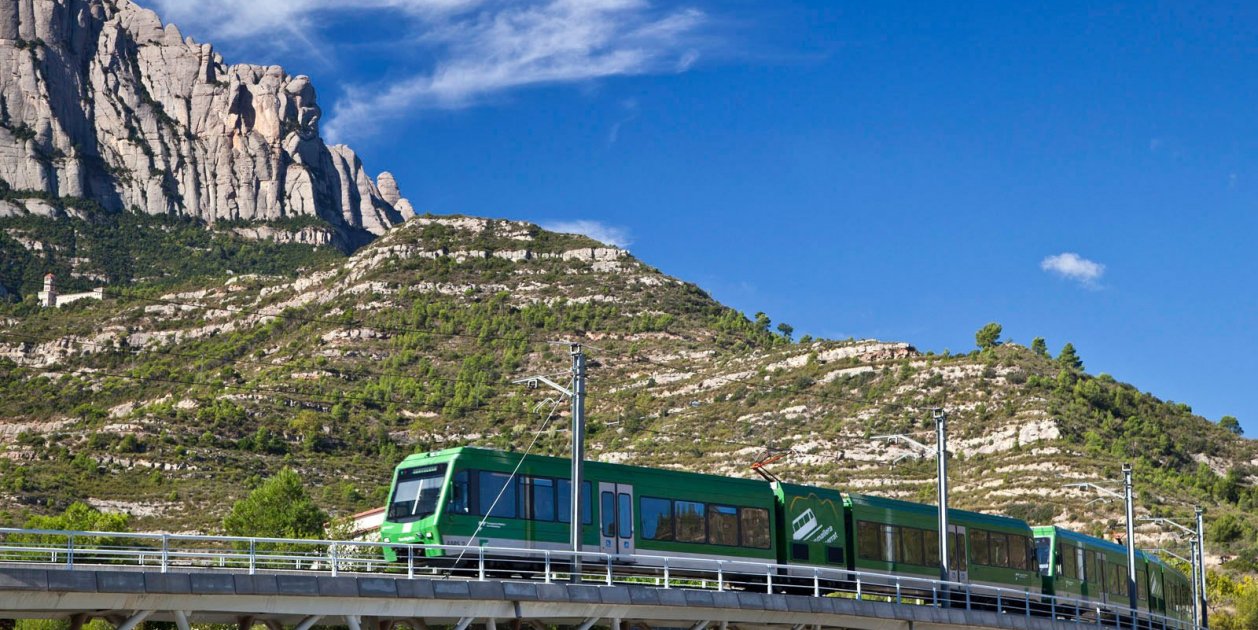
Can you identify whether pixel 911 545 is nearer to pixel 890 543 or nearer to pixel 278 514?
pixel 890 543

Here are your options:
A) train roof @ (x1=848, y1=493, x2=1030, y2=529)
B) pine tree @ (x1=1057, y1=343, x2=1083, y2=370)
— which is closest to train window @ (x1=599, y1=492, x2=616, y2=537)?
train roof @ (x1=848, y1=493, x2=1030, y2=529)

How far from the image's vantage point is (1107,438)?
111m

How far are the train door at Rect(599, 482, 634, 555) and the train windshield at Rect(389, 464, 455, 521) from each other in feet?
14.2

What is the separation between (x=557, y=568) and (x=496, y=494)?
Result: 130 inches

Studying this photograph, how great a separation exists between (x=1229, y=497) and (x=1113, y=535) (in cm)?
2550

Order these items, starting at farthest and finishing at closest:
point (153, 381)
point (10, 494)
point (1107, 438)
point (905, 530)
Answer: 1. point (153, 381)
2. point (1107, 438)
3. point (10, 494)
4. point (905, 530)

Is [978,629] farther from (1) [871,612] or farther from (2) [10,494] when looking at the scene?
(2) [10,494]

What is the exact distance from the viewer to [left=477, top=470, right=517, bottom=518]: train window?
35.4 metres

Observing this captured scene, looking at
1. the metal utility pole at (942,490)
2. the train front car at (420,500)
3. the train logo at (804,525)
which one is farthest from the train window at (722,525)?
the train front car at (420,500)

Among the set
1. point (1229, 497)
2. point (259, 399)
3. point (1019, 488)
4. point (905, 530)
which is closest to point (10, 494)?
point (259, 399)

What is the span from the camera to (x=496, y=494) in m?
35.7

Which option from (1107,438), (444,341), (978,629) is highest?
(444,341)

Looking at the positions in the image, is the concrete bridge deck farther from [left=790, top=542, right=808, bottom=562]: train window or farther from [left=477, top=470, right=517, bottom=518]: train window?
[left=790, top=542, right=808, bottom=562]: train window

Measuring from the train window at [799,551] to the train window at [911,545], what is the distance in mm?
4523
